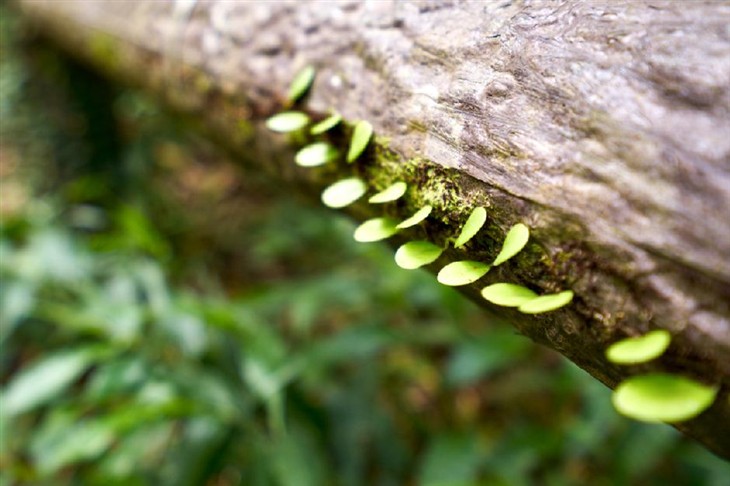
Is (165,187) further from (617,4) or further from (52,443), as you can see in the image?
(617,4)

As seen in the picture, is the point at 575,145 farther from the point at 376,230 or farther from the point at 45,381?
the point at 45,381

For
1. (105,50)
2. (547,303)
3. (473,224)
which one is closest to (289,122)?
(473,224)

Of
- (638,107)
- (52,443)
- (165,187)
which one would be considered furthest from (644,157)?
(165,187)

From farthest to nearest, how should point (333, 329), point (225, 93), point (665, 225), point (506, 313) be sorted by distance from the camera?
point (333, 329) < point (225, 93) < point (506, 313) < point (665, 225)

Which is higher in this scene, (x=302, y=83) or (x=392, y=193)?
(x=302, y=83)

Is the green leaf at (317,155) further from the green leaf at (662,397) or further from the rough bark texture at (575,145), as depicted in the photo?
the green leaf at (662,397)

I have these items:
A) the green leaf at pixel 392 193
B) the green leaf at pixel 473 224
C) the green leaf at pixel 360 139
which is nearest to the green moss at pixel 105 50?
the green leaf at pixel 360 139

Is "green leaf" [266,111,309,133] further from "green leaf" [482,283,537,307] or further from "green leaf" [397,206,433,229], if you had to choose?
"green leaf" [482,283,537,307]
